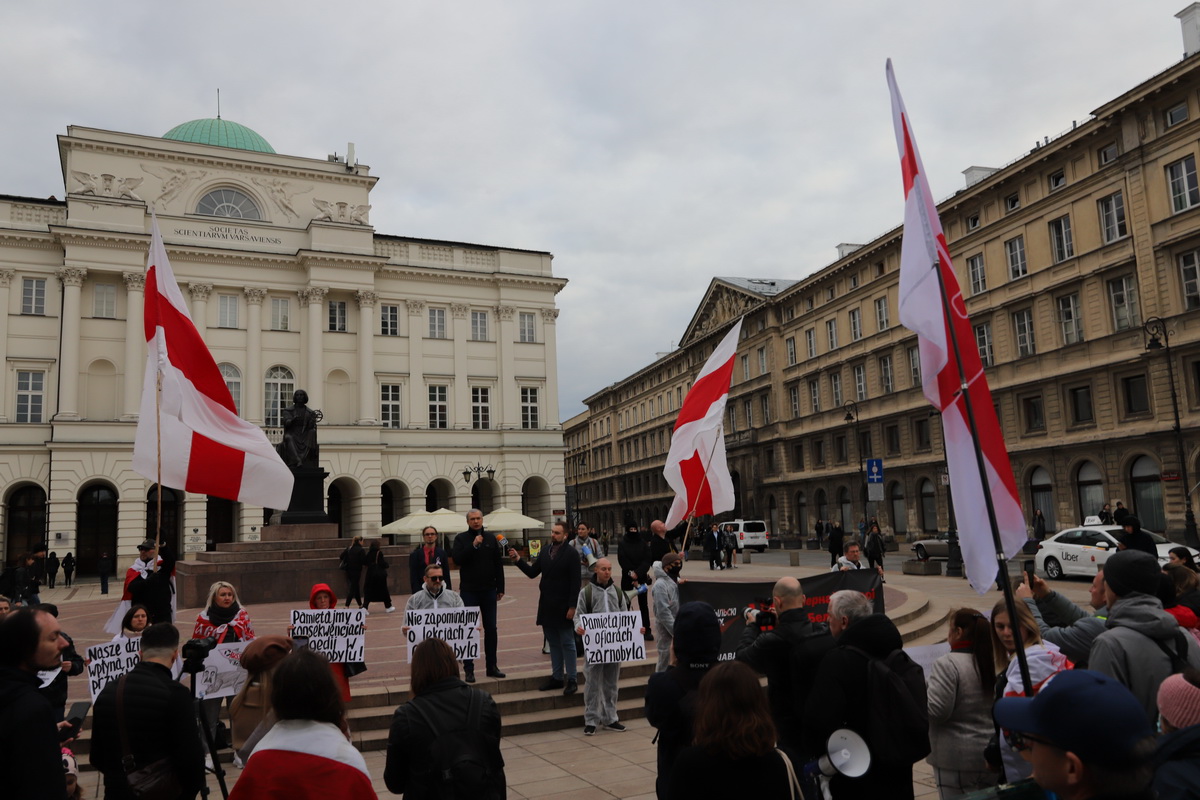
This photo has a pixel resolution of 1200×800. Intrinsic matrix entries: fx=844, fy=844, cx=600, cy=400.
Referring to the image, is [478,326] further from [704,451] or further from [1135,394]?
[704,451]

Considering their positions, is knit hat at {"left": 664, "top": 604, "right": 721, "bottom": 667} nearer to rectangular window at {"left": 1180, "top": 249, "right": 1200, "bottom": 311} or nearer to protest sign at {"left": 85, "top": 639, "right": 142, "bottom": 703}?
protest sign at {"left": 85, "top": 639, "right": 142, "bottom": 703}

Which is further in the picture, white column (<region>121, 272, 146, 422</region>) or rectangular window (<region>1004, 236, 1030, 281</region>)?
white column (<region>121, 272, 146, 422</region>)

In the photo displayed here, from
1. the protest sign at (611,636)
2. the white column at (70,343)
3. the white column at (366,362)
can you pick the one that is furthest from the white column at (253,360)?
the protest sign at (611,636)

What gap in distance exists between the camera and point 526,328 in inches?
2000

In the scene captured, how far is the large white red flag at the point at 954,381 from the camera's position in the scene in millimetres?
4711

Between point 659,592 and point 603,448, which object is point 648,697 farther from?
point 603,448

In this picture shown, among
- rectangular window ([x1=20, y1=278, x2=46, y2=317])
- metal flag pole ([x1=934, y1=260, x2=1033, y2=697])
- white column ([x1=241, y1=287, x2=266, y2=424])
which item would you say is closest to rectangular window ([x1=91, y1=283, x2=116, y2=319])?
rectangular window ([x1=20, y1=278, x2=46, y2=317])

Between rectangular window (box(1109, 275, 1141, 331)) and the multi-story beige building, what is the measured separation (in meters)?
0.06

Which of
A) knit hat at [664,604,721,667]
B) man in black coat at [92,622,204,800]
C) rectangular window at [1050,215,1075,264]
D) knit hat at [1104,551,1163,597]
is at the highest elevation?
rectangular window at [1050,215,1075,264]

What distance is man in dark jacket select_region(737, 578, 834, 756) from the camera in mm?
4582

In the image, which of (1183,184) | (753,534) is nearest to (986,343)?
(1183,184)

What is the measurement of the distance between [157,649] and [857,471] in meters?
49.2

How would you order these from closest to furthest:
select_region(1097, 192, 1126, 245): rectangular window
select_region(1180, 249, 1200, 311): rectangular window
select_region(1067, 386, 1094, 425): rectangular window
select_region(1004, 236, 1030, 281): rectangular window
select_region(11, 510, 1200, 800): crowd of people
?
select_region(11, 510, 1200, 800): crowd of people, select_region(1180, 249, 1200, 311): rectangular window, select_region(1097, 192, 1126, 245): rectangular window, select_region(1067, 386, 1094, 425): rectangular window, select_region(1004, 236, 1030, 281): rectangular window

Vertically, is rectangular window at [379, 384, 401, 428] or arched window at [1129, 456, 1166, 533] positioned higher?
rectangular window at [379, 384, 401, 428]
